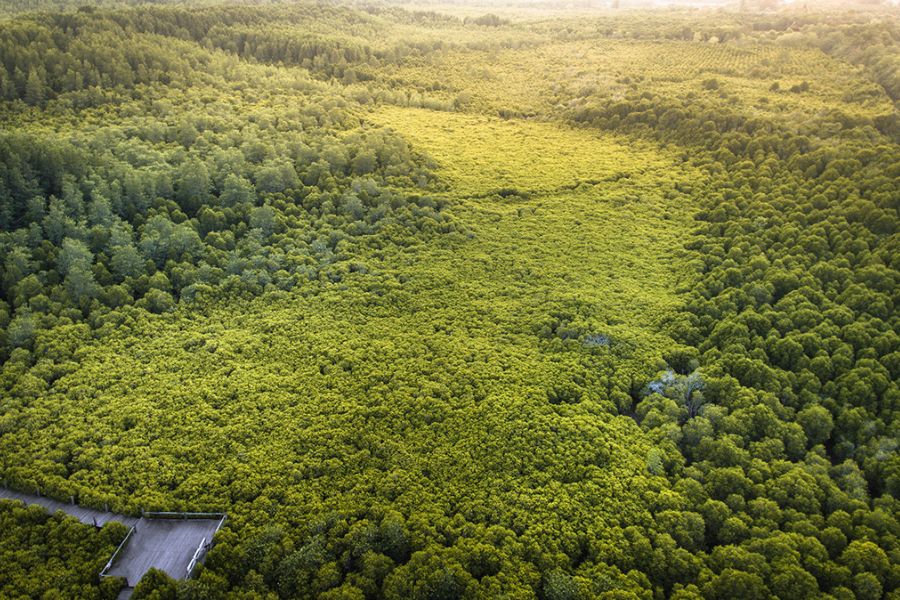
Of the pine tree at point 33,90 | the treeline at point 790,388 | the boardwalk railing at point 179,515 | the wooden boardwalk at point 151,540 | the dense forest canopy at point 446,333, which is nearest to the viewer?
the wooden boardwalk at point 151,540

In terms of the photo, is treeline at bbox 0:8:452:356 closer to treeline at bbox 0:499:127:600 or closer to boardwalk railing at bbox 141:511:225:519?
treeline at bbox 0:499:127:600

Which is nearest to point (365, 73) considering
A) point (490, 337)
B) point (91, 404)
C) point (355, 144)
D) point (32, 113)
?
point (355, 144)

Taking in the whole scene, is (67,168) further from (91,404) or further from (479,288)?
(479,288)

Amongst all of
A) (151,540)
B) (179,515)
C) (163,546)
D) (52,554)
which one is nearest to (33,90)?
(52,554)

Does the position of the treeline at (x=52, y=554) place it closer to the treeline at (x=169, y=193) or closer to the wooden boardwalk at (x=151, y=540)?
the wooden boardwalk at (x=151, y=540)

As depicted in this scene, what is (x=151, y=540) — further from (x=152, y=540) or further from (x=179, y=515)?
(x=179, y=515)

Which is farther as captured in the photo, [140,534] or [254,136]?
[254,136]

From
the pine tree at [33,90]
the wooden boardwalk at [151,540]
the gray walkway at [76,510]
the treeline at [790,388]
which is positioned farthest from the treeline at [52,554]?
the pine tree at [33,90]

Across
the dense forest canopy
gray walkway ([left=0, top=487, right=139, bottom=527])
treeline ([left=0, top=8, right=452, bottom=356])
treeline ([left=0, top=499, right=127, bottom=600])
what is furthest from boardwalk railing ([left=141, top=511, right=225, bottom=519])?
treeline ([left=0, top=8, right=452, bottom=356])
